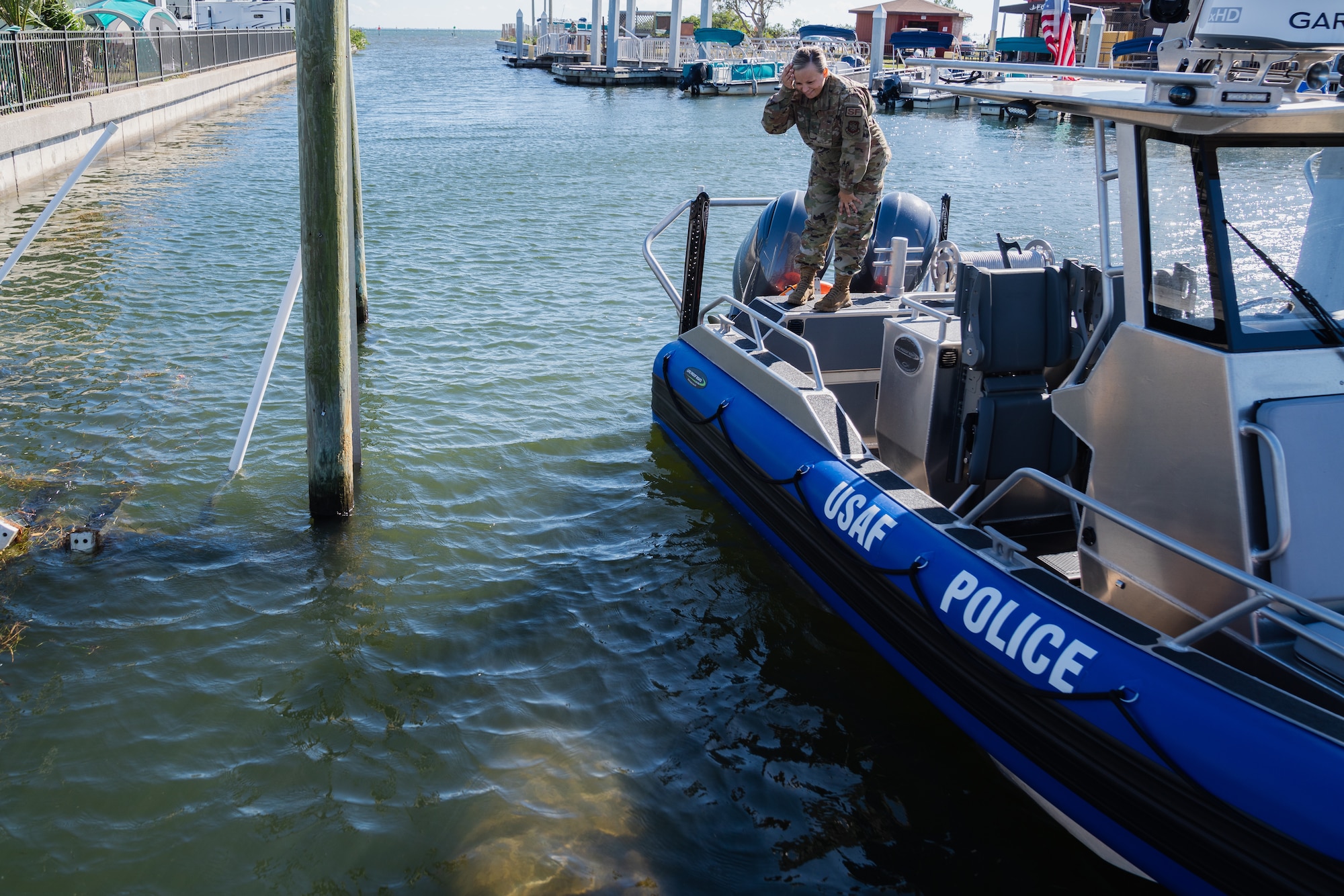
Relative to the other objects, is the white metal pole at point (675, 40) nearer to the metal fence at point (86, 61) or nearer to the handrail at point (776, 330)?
the metal fence at point (86, 61)

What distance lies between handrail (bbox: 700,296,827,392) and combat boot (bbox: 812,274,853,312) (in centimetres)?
27

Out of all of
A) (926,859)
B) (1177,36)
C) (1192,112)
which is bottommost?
(926,859)

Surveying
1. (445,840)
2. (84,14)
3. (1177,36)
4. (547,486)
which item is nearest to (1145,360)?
(1177,36)

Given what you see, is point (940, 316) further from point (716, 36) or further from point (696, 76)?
point (716, 36)

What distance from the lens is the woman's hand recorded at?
602 cm

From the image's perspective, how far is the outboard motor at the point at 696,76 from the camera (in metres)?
45.9

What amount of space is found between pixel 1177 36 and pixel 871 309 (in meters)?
2.68

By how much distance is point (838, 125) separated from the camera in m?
5.96

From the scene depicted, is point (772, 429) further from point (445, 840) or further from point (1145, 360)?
point (445, 840)

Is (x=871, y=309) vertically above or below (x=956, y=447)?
above

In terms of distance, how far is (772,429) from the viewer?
5262 mm

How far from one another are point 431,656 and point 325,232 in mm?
2127

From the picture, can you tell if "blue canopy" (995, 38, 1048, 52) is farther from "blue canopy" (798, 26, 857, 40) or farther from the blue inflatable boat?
the blue inflatable boat

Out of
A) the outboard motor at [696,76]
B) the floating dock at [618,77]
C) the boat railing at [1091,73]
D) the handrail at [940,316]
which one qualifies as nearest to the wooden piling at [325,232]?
the boat railing at [1091,73]
